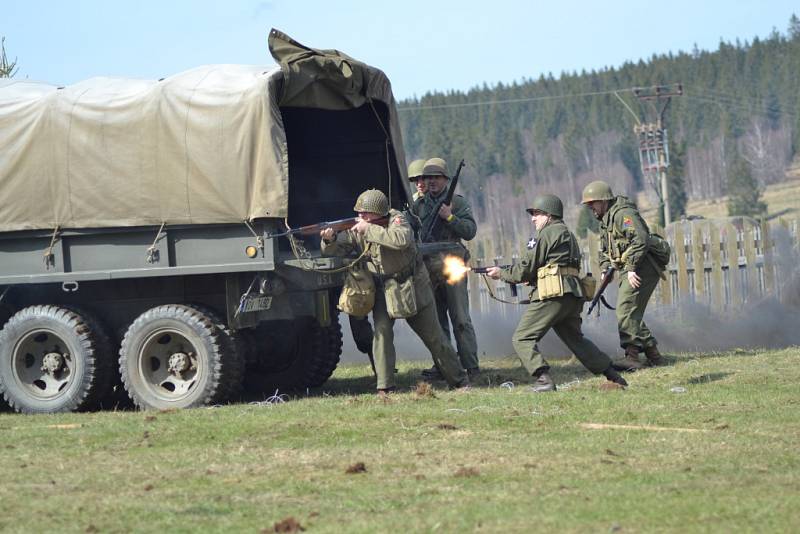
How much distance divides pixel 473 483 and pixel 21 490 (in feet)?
8.67

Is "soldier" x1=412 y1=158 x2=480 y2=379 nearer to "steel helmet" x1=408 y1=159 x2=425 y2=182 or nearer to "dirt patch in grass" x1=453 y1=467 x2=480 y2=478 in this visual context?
"steel helmet" x1=408 y1=159 x2=425 y2=182

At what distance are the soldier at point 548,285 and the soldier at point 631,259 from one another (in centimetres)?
183

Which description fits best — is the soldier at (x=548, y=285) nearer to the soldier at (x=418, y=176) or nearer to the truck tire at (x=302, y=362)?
the soldier at (x=418, y=176)

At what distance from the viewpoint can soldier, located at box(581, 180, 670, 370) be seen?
13.2 meters

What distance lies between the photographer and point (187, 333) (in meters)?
11.2

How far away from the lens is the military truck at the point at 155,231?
1108 cm

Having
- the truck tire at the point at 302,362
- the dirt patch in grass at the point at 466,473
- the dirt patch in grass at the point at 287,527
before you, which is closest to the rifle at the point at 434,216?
the truck tire at the point at 302,362

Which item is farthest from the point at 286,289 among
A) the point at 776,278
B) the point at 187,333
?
the point at 776,278

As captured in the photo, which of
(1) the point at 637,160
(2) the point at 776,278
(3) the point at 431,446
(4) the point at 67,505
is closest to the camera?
(4) the point at 67,505

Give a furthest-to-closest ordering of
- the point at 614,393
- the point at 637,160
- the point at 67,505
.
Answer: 1. the point at 637,160
2. the point at 614,393
3. the point at 67,505

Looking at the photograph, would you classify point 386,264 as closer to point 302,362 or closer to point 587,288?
point 587,288

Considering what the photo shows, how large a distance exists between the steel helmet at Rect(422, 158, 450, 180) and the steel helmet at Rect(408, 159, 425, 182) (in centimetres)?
5

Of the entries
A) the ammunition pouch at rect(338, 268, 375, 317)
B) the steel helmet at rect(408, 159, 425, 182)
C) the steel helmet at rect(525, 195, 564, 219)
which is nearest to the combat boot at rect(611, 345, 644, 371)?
the steel helmet at rect(525, 195, 564, 219)

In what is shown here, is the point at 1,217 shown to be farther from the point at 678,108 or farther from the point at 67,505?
the point at 678,108
